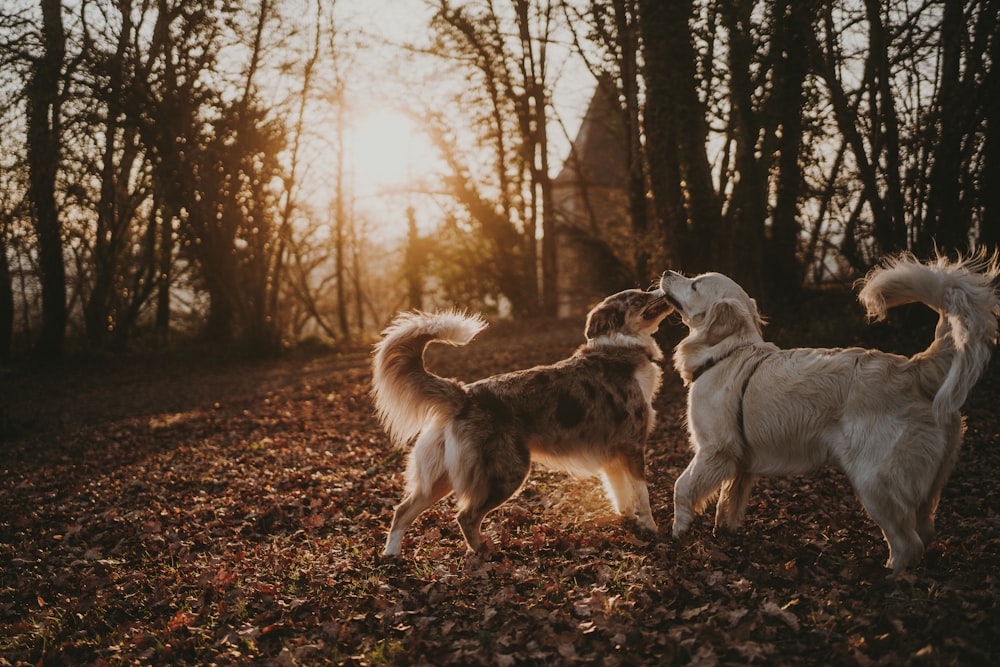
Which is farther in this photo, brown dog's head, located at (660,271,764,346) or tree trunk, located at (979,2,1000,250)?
tree trunk, located at (979,2,1000,250)

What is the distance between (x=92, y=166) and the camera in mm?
21359

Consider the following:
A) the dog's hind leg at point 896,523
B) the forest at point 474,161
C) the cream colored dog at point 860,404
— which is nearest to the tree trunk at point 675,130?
the forest at point 474,161

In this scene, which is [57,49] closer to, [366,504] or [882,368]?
[366,504]

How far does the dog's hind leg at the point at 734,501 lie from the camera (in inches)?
219

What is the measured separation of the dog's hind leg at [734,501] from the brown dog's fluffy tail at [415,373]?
2222 mm

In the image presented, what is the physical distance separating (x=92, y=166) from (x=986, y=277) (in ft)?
76.6

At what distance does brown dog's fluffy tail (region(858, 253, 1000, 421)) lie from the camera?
403 cm

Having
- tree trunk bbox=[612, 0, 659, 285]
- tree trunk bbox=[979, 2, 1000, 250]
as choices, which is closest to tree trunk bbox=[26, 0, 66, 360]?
tree trunk bbox=[612, 0, 659, 285]

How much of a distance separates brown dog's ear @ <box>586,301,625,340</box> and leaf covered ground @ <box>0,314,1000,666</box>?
1.70 m

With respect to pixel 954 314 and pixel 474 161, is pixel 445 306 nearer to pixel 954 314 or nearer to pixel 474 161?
pixel 474 161

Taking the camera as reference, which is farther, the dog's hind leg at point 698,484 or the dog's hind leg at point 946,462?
the dog's hind leg at point 698,484

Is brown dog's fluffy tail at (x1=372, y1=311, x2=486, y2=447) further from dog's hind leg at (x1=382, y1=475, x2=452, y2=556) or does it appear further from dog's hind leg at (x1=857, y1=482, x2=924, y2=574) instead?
dog's hind leg at (x1=857, y1=482, x2=924, y2=574)

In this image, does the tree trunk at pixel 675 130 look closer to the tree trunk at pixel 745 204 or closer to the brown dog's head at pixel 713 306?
the tree trunk at pixel 745 204

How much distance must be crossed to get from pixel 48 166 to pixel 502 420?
19410mm
